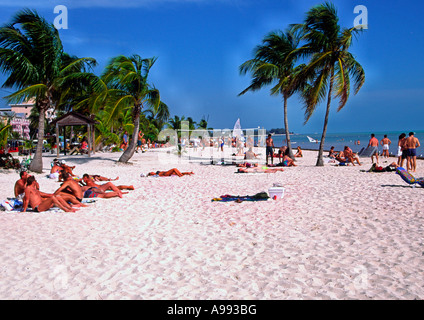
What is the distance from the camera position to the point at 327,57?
1399 cm

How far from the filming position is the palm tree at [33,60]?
1149 cm

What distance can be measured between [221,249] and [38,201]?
14.4 feet

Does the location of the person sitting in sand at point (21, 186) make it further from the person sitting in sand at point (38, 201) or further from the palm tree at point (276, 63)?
the palm tree at point (276, 63)

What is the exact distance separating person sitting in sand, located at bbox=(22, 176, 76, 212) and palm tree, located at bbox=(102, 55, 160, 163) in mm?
8563

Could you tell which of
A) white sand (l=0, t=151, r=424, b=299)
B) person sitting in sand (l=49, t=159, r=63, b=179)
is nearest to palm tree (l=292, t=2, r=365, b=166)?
white sand (l=0, t=151, r=424, b=299)

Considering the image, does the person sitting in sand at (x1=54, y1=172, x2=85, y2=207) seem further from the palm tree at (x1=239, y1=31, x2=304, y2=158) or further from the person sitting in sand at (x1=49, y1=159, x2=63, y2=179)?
the palm tree at (x1=239, y1=31, x2=304, y2=158)

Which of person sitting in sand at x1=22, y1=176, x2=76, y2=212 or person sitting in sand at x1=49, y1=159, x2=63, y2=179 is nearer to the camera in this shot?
person sitting in sand at x1=22, y1=176, x2=76, y2=212

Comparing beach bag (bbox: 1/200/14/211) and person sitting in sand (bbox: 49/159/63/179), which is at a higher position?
person sitting in sand (bbox: 49/159/63/179)

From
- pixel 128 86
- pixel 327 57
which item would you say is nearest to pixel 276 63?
pixel 327 57

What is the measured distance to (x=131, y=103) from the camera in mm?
16094

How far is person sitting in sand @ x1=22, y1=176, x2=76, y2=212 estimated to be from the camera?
22.5 feet
